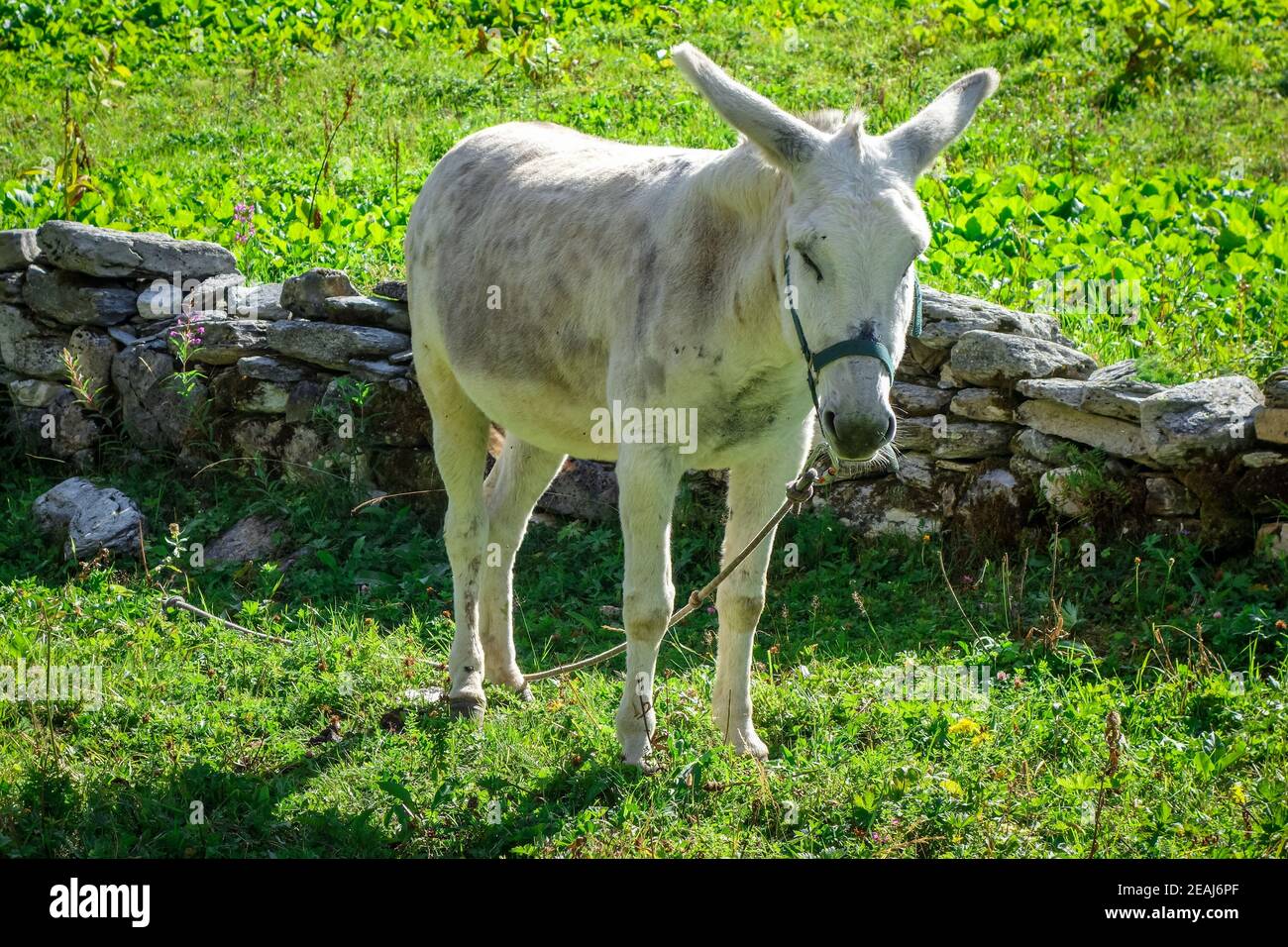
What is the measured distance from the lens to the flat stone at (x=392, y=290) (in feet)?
26.6

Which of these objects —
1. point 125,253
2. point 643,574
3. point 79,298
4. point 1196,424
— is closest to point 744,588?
point 643,574

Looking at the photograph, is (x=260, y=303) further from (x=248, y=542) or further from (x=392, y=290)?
(x=248, y=542)

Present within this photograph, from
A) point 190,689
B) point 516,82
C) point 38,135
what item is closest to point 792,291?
point 190,689

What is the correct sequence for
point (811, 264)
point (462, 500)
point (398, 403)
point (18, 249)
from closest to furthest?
point (811, 264), point (462, 500), point (398, 403), point (18, 249)

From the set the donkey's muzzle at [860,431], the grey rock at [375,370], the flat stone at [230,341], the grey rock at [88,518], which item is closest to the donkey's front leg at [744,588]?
the donkey's muzzle at [860,431]

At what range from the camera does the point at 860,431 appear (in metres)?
3.58

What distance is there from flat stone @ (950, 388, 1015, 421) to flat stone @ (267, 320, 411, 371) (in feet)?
11.8

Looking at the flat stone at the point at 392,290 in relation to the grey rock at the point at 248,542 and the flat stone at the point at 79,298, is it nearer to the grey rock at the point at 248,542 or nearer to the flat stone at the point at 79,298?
the grey rock at the point at 248,542

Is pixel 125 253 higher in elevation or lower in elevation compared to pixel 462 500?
higher

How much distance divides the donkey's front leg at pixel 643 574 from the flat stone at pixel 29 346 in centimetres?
582
